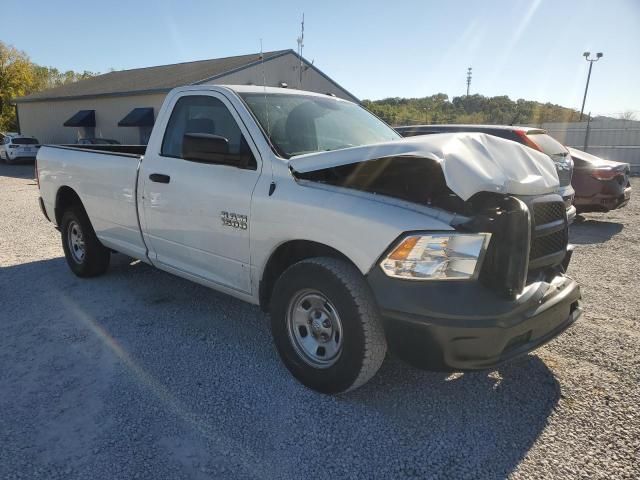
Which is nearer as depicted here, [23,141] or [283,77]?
[283,77]

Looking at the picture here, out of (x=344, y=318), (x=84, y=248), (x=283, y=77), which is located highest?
(x=283, y=77)

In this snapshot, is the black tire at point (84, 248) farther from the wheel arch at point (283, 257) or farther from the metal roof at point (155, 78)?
the metal roof at point (155, 78)

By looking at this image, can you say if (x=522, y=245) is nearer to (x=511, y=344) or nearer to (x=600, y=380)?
(x=511, y=344)

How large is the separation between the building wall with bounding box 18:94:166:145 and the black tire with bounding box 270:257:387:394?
68.6 feet

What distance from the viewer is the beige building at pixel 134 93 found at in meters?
22.3

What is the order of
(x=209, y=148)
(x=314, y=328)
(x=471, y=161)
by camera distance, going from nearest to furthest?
1. (x=471, y=161)
2. (x=314, y=328)
3. (x=209, y=148)

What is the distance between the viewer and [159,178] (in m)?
3.96

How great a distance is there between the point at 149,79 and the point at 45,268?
22.8m

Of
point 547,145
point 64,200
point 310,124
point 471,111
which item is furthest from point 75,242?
point 471,111

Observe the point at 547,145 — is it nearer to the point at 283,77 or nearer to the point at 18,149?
the point at 283,77

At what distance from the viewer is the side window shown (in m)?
3.60

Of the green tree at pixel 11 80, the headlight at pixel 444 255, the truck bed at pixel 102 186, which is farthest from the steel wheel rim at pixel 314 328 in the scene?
the green tree at pixel 11 80

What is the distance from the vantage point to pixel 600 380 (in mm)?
3248

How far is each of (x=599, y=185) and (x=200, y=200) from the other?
7.69 metres
